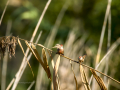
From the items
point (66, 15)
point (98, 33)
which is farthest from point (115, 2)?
point (66, 15)

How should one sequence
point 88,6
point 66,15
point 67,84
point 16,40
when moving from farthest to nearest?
point 66,15
point 88,6
point 67,84
point 16,40

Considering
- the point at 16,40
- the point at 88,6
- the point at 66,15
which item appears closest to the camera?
the point at 16,40

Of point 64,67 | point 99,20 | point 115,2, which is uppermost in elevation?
point 115,2

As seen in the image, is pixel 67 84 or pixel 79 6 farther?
pixel 79 6

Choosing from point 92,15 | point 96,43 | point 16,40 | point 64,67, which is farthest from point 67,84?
point 92,15

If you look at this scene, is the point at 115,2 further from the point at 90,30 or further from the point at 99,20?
the point at 90,30

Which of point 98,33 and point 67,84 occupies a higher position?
point 98,33

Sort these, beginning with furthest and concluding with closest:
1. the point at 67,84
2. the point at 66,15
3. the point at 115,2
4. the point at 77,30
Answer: the point at 66,15, the point at 77,30, the point at 115,2, the point at 67,84

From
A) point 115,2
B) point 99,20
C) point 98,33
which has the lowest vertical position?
point 98,33

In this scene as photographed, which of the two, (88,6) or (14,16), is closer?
(88,6)

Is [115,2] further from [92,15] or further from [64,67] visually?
[64,67]
